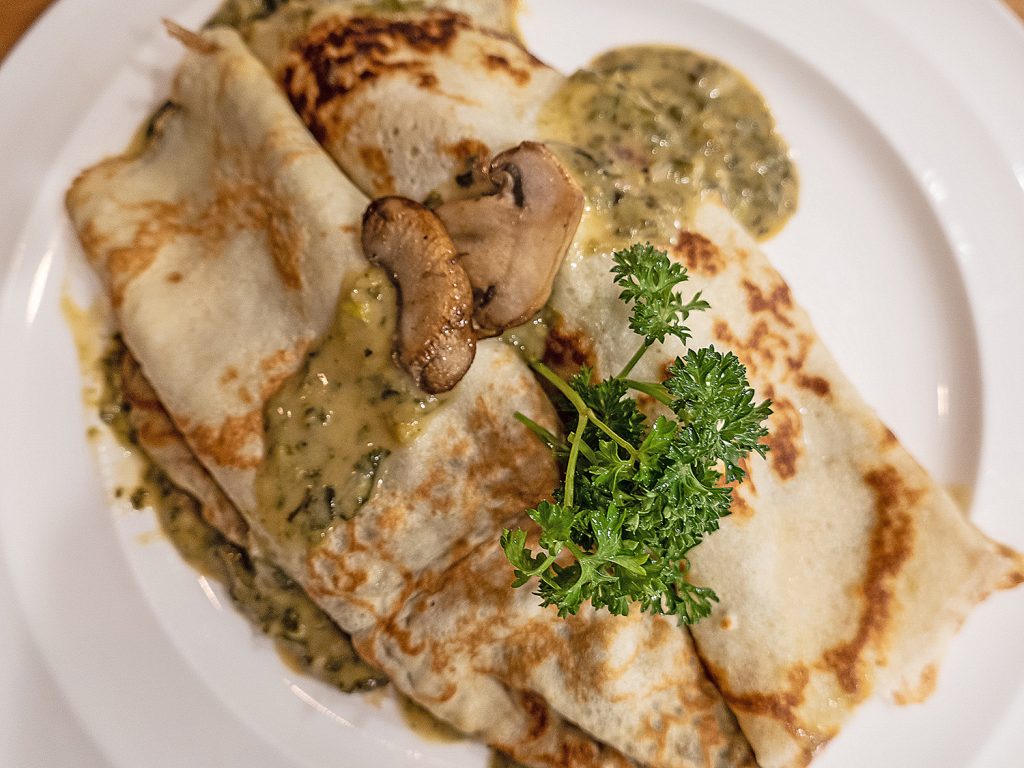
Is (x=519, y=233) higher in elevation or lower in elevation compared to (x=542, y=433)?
higher

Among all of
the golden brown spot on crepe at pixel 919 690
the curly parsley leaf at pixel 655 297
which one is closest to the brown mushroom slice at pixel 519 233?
the curly parsley leaf at pixel 655 297

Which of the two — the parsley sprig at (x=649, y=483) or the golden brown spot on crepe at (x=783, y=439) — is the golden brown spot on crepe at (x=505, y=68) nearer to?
the parsley sprig at (x=649, y=483)

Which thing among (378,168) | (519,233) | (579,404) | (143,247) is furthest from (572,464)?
(143,247)

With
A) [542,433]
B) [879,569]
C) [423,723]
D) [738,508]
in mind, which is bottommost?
[423,723]

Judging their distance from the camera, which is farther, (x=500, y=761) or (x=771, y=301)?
(x=500, y=761)

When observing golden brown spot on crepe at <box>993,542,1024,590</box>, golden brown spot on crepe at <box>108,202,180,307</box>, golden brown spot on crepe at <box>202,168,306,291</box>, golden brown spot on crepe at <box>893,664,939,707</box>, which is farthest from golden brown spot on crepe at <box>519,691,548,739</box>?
golden brown spot on crepe at <box>108,202,180,307</box>

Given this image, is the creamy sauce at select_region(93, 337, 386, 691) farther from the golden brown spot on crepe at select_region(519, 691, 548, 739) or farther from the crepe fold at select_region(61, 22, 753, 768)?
the golden brown spot on crepe at select_region(519, 691, 548, 739)

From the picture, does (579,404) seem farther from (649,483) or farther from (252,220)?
(252,220)
